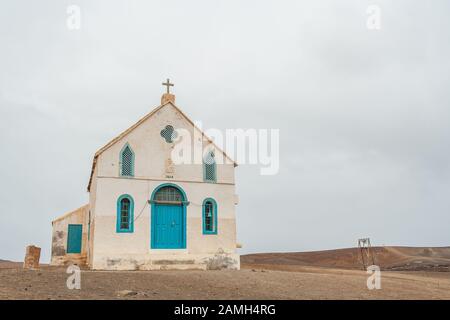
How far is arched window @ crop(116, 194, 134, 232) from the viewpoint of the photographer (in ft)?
69.9

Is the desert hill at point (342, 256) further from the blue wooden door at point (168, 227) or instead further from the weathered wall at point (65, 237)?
the blue wooden door at point (168, 227)

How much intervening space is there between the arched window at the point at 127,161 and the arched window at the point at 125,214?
1092 millimetres

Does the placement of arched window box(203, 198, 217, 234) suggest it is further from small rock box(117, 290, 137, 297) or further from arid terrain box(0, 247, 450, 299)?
small rock box(117, 290, 137, 297)

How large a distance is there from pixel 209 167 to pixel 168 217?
3.36 meters

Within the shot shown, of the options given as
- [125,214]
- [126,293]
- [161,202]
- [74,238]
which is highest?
[161,202]

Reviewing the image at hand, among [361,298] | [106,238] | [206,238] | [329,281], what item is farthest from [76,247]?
[361,298]

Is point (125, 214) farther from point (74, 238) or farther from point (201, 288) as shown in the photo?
point (201, 288)

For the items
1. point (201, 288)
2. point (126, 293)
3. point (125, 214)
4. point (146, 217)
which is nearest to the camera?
point (126, 293)

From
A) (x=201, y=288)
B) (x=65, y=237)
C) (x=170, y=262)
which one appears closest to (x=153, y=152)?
(x=170, y=262)

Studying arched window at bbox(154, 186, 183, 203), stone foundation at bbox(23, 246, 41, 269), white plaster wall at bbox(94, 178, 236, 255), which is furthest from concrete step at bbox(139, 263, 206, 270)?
stone foundation at bbox(23, 246, 41, 269)

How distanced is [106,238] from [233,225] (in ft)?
20.2

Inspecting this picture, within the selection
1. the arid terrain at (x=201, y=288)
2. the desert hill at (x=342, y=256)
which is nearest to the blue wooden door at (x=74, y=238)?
the arid terrain at (x=201, y=288)

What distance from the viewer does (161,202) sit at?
874 inches

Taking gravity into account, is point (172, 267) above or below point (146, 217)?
below
